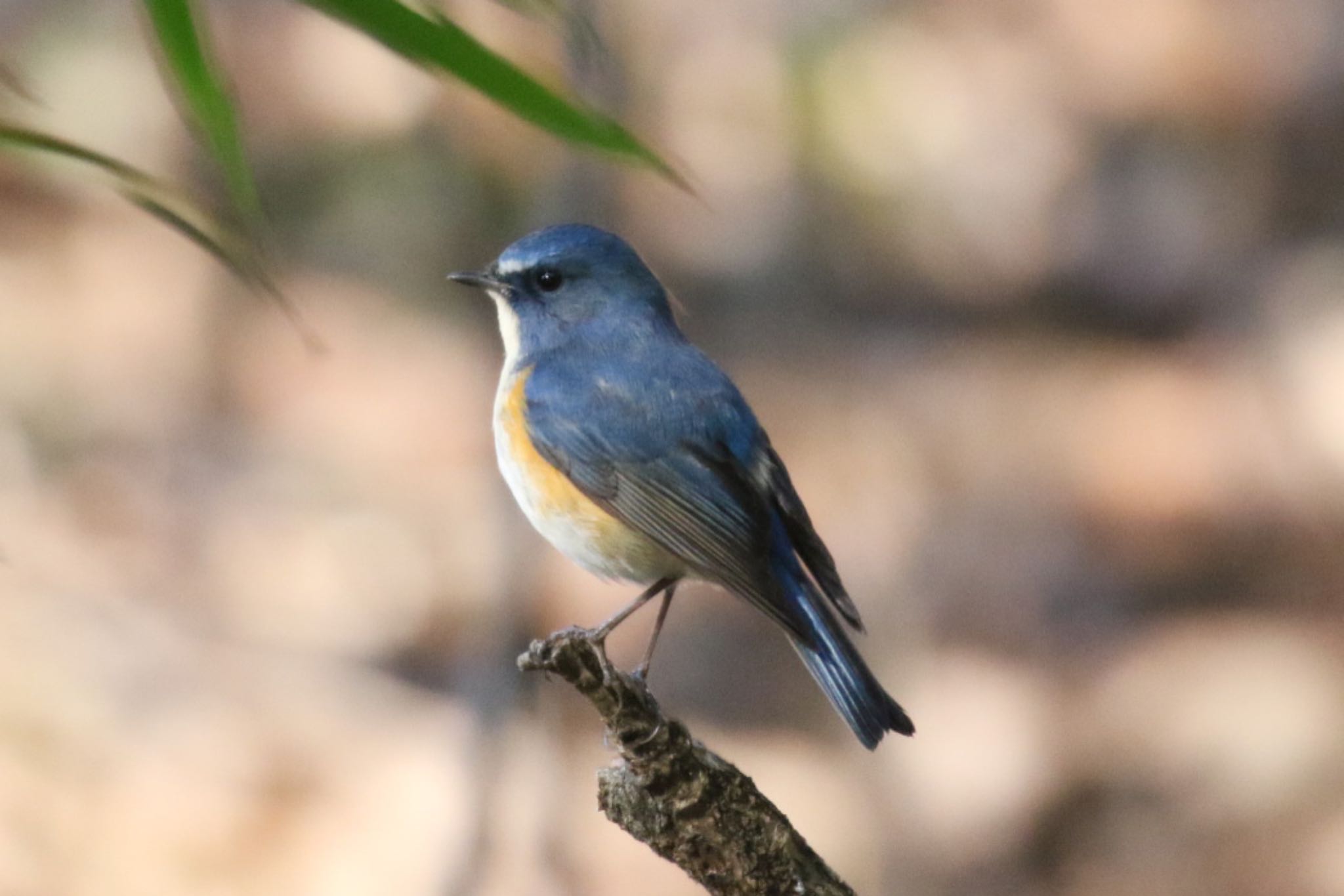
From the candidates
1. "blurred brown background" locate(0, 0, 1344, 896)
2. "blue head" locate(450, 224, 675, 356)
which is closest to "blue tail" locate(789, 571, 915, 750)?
"blue head" locate(450, 224, 675, 356)

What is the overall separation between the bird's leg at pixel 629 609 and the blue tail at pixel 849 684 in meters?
0.30

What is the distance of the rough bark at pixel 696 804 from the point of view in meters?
2.44

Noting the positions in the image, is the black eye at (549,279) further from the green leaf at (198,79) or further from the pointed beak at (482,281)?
the green leaf at (198,79)

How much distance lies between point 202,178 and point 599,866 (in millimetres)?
2773

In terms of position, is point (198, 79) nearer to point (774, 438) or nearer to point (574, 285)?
point (574, 285)

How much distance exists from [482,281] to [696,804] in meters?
1.30

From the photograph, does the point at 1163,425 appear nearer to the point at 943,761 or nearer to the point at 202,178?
the point at 943,761

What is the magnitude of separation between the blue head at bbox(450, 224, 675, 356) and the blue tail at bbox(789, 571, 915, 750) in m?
0.81

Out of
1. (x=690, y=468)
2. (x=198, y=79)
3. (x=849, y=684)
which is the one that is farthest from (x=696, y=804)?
(x=198, y=79)

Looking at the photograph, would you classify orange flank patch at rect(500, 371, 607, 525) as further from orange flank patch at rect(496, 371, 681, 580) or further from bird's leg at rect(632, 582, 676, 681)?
bird's leg at rect(632, 582, 676, 681)

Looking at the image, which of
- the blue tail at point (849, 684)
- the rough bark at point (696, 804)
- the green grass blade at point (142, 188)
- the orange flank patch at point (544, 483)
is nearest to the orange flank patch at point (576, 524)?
the orange flank patch at point (544, 483)

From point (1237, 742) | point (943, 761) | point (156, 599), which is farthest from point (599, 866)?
point (1237, 742)

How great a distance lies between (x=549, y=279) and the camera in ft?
11.1

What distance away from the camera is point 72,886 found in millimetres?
4742
